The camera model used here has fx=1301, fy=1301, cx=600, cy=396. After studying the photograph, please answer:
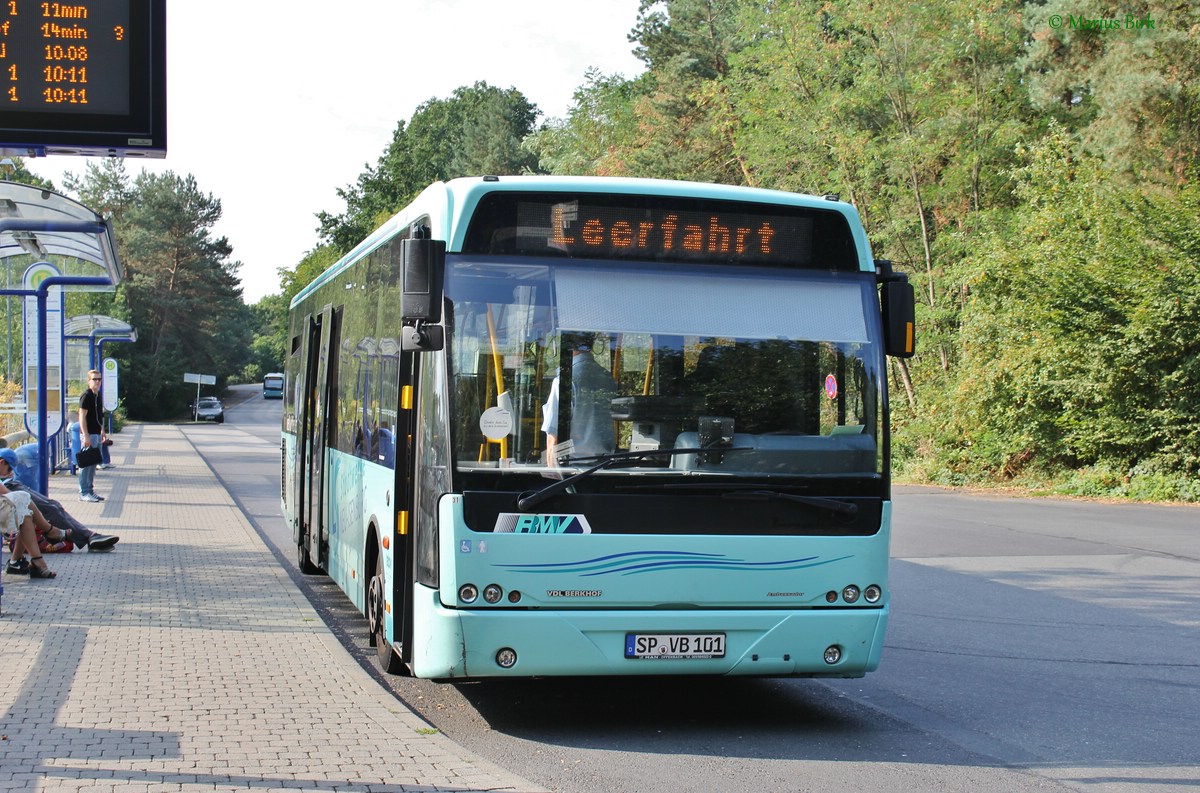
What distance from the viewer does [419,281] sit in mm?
6535

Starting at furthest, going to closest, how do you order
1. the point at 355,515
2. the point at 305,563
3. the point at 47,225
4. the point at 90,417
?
1. the point at 90,417
2. the point at 305,563
3. the point at 47,225
4. the point at 355,515

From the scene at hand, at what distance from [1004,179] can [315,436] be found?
25.3 metres

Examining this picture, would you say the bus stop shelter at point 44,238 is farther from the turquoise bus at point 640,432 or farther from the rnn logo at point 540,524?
the rnn logo at point 540,524

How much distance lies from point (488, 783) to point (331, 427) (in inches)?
230

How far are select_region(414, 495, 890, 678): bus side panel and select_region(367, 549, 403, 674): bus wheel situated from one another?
1.13 metres

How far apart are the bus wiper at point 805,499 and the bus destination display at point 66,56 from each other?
6.39 m

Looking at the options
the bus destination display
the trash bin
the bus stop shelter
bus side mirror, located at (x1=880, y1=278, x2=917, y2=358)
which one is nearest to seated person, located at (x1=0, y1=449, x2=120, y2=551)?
the trash bin

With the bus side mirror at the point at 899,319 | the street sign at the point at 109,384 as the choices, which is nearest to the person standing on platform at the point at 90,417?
the bus side mirror at the point at 899,319

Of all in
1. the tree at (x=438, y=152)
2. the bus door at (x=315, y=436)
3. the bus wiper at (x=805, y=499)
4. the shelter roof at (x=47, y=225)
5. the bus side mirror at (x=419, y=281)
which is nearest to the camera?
the bus side mirror at (x=419, y=281)

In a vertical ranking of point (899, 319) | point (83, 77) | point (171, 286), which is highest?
point (171, 286)

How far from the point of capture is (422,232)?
23.7 feet

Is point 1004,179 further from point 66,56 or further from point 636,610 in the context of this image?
point 636,610

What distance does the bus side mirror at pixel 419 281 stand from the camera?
6.52 metres

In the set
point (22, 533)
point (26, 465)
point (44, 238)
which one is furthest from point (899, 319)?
point (26, 465)
